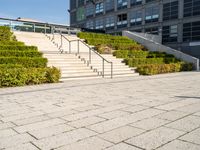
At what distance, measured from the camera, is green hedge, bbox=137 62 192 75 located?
19188 millimetres

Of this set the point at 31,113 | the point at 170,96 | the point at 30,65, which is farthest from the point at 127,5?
the point at 31,113

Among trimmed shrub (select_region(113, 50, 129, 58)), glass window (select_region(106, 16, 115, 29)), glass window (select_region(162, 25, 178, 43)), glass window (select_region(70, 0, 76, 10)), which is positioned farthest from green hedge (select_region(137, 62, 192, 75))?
glass window (select_region(70, 0, 76, 10))

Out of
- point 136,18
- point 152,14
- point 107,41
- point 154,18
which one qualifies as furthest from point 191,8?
point 107,41

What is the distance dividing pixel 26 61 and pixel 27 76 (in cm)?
Result: 202

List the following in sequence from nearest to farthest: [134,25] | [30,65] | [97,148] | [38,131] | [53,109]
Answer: [97,148]
[38,131]
[53,109]
[30,65]
[134,25]

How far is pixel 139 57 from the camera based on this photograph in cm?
2302

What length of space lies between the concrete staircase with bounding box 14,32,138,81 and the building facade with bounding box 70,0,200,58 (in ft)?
64.4

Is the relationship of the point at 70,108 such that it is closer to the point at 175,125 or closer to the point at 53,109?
the point at 53,109

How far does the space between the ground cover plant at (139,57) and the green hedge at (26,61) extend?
738 cm

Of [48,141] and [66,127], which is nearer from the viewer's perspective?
[48,141]

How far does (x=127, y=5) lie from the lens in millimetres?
46406

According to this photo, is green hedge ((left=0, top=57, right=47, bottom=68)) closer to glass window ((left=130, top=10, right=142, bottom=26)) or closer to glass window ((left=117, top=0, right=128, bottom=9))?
glass window ((left=130, top=10, right=142, bottom=26))

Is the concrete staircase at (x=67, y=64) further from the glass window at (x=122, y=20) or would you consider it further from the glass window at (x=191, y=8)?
the glass window at (x=122, y=20)

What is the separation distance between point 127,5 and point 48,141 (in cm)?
4430
